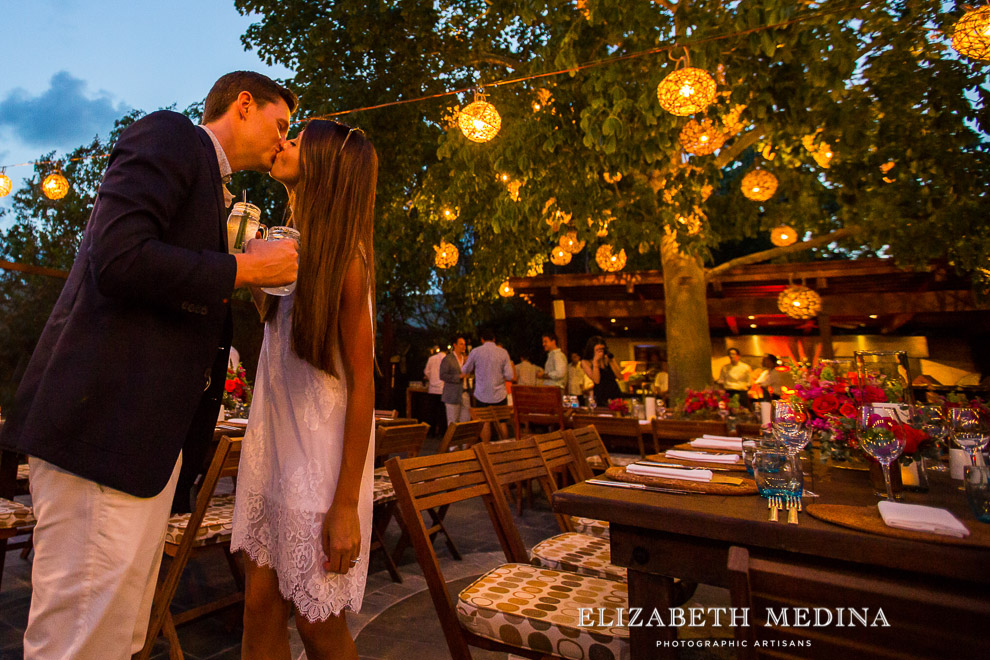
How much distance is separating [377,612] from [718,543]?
2.05 metres

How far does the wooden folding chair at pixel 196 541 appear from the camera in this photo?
1909 millimetres

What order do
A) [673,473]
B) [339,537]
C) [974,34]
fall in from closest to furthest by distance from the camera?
[339,537], [673,473], [974,34]

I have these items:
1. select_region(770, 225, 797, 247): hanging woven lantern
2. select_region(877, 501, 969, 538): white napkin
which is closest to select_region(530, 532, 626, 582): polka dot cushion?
select_region(877, 501, 969, 538): white napkin

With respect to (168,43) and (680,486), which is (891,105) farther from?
(168,43)

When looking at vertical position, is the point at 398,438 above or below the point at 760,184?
below

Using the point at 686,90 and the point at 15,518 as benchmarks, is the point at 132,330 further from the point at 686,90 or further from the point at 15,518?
the point at 686,90

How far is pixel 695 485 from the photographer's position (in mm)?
1581

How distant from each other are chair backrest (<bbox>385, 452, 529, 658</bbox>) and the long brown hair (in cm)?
63

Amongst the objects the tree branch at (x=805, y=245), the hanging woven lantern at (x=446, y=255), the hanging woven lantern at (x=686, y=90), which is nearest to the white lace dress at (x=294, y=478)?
the hanging woven lantern at (x=686, y=90)

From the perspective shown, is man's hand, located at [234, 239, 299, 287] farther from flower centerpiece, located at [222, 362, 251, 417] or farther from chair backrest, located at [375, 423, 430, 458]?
flower centerpiece, located at [222, 362, 251, 417]

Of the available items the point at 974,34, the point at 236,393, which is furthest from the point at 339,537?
the point at 974,34

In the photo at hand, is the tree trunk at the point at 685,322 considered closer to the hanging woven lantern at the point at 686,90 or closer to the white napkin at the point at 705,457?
the hanging woven lantern at the point at 686,90

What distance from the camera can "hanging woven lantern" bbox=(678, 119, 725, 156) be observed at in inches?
198

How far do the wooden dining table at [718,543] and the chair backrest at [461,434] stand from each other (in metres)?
2.17
